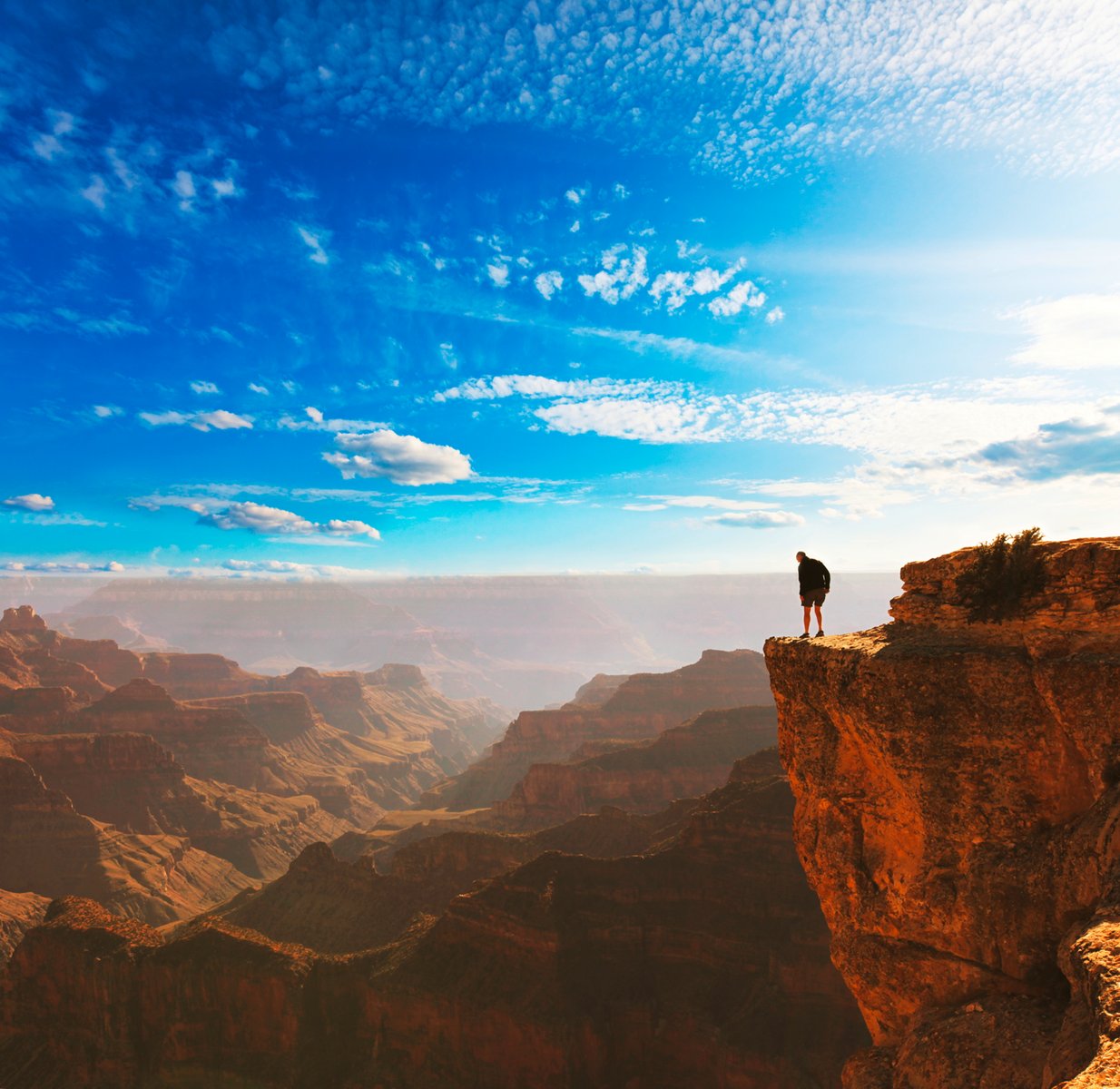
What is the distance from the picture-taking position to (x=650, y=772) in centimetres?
8088

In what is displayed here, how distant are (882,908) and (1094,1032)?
6.75 m

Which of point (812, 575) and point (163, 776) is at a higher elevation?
point (812, 575)

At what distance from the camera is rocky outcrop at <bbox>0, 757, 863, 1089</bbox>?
115 feet

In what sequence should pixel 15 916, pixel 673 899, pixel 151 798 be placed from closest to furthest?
pixel 673 899 → pixel 15 916 → pixel 151 798

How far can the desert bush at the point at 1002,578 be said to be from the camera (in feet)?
41.8

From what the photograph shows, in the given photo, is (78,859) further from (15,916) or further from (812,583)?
(812,583)

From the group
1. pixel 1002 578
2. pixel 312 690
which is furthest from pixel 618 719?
pixel 1002 578

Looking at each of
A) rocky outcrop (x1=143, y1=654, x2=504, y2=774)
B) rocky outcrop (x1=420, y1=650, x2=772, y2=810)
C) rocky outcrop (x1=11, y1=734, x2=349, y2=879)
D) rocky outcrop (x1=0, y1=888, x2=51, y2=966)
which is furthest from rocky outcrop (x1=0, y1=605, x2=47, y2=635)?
rocky outcrop (x1=0, y1=888, x2=51, y2=966)

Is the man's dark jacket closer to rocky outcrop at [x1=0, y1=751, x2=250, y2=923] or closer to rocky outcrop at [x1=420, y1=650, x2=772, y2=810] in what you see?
rocky outcrop at [x1=0, y1=751, x2=250, y2=923]

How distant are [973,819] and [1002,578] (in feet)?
14.9

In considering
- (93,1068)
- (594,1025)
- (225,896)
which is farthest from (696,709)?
(93,1068)

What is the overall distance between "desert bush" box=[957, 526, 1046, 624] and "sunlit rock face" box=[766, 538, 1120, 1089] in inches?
7.7

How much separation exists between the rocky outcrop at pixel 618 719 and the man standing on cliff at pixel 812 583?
92.4 m

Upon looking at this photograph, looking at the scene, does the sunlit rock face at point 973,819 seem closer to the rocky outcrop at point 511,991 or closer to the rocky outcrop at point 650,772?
the rocky outcrop at point 511,991
